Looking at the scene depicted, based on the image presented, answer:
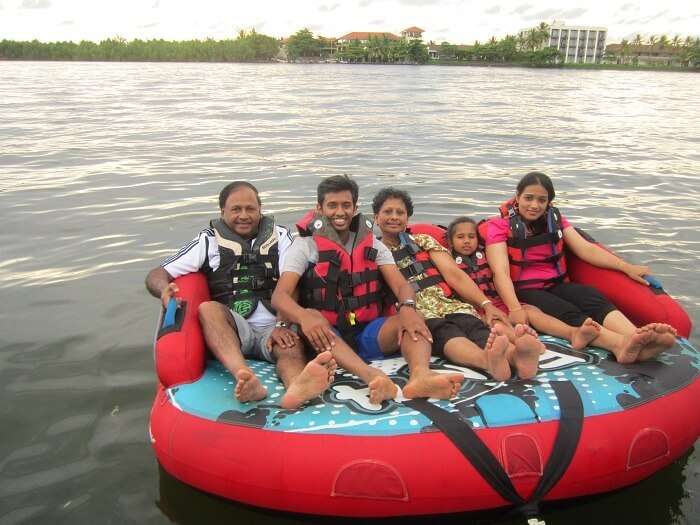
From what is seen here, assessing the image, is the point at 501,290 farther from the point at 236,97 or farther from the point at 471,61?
the point at 471,61

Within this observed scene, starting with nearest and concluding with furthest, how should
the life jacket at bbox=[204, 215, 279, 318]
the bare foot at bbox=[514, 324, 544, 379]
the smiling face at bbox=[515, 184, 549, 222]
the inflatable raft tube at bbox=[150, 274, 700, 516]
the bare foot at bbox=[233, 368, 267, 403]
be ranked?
the inflatable raft tube at bbox=[150, 274, 700, 516] → the bare foot at bbox=[233, 368, 267, 403] → the bare foot at bbox=[514, 324, 544, 379] → the life jacket at bbox=[204, 215, 279, 318] → the smiling face at bbox=[515, 184, 549, 222]

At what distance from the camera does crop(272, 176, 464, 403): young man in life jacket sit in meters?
3.03

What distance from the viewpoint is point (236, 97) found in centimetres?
2178

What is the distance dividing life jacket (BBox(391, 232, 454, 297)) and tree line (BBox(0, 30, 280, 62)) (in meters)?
76.3

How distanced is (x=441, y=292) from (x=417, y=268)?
0.63ft

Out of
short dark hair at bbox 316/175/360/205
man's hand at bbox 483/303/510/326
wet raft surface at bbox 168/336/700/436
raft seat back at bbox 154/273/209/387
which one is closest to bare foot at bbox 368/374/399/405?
wet raft surface at bbox 168/336/700/436

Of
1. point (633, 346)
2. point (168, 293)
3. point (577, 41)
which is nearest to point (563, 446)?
point (633, 346)

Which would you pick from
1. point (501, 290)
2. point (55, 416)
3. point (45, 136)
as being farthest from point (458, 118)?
point (55, 416)

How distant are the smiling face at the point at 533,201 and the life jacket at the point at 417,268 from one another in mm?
649

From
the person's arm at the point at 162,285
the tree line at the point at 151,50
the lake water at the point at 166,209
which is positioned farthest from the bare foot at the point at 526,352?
the tree line at the point at 151,50

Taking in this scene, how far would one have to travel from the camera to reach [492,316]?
3.23 m

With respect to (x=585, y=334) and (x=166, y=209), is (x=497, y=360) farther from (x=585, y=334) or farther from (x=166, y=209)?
(x=166, y=209)

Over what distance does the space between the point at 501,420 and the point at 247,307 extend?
1497 mm

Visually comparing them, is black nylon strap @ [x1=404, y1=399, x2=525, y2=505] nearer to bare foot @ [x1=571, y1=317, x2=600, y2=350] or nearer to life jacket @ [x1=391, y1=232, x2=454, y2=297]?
bare foot @ [x1=571, y1=317, x2=600, y2=350]
